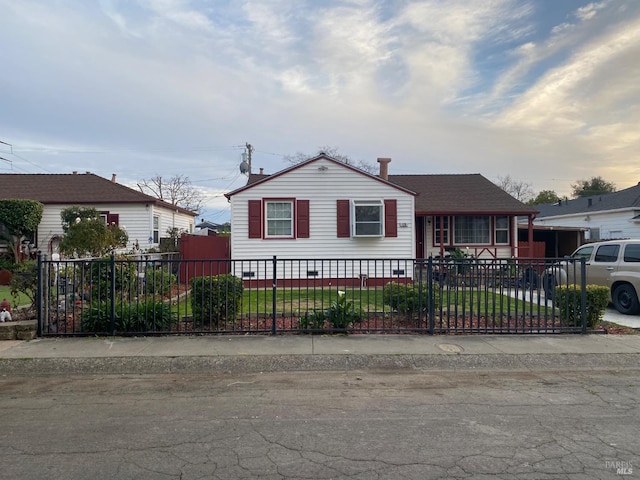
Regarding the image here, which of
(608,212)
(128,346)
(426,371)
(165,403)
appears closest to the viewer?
(165,403)

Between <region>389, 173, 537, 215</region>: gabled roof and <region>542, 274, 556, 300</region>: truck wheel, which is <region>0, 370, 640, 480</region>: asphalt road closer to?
<region>542, 274, 556, 300</region>: truck wheel

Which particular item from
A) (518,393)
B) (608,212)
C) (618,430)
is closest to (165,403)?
(518,393)

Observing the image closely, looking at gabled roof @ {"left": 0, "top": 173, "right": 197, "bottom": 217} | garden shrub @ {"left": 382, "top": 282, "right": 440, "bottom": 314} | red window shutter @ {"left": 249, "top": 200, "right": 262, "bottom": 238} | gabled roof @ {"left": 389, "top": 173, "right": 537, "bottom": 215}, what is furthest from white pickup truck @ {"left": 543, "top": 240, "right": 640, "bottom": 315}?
gabled roof @ {"left": 0, "top": 173, "right": 197, "bottom": 217}

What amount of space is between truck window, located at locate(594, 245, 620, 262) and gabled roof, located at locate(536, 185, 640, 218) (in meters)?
19.5

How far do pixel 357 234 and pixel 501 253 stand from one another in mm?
7502

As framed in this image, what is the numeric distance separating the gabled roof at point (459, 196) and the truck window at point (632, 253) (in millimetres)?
8237

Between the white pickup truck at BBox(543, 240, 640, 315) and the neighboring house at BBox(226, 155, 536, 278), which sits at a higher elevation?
the neighboring house at BBox(226, 155, 536, 278)

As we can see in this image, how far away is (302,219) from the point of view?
15547 mm

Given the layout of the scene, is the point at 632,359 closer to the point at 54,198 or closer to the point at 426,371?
the point at 426,371

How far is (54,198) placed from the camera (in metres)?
20.2

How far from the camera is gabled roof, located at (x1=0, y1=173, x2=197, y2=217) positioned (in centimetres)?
2002

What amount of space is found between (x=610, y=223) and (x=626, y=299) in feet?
72.7

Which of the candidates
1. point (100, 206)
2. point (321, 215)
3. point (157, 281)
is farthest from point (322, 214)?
point (100, 206)

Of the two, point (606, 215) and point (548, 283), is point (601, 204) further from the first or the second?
point (548, 283)
